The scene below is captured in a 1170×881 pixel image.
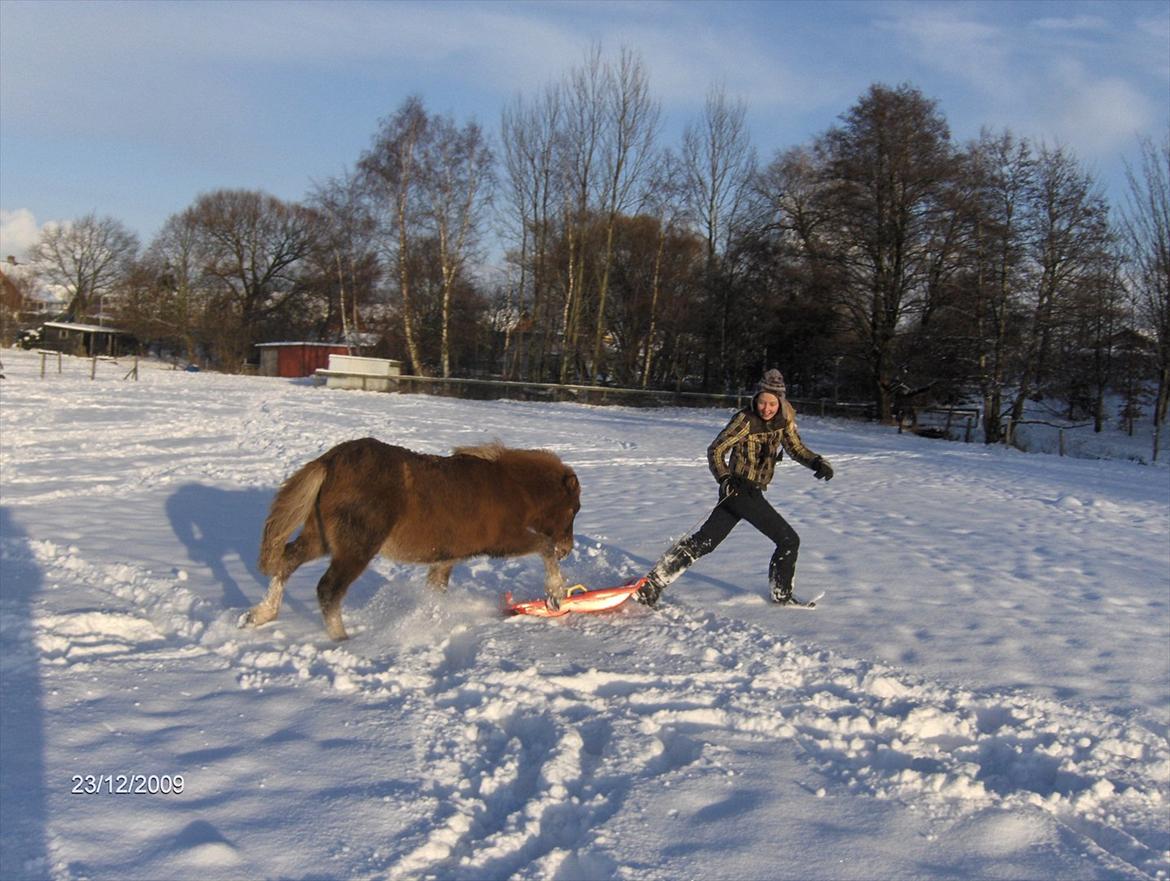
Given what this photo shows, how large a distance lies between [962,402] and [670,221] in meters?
16.8

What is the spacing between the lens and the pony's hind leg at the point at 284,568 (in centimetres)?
520

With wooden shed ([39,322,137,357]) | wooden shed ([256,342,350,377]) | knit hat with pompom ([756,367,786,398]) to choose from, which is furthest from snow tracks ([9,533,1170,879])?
wooden shed ([39,322,137,357])

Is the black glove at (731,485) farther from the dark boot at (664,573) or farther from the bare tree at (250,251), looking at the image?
the bare tree at (250,251)

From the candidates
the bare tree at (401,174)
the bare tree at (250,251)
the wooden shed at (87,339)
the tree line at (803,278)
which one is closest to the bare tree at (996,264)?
the tree line at (803,278)

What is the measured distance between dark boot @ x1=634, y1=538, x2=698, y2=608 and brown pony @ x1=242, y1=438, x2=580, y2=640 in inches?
25.2

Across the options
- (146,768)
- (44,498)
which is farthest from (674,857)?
(44,498)

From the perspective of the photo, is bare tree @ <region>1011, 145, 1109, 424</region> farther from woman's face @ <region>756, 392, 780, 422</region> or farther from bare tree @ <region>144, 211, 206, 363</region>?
bare tree @ <region>144, 211, 206, 363</region>

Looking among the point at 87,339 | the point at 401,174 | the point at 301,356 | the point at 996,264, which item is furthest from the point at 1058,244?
the point at 87,339

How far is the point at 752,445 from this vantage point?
6.13 meters

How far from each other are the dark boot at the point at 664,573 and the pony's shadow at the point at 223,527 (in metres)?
2.80

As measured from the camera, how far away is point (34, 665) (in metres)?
4.37

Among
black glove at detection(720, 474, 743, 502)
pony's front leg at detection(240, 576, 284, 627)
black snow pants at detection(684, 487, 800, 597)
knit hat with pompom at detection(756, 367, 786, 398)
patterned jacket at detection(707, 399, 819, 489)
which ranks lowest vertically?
pony's front leg at detection(240, 576, 284, 627)

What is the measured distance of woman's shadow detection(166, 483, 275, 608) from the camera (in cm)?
657

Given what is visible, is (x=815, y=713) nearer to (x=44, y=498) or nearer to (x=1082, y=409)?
(x=44, y=498)
